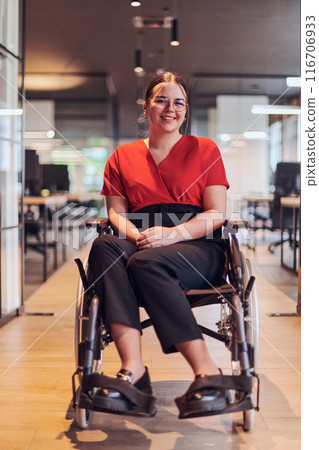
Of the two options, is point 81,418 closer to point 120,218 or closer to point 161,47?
point 120,218

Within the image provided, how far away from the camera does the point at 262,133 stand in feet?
29.4

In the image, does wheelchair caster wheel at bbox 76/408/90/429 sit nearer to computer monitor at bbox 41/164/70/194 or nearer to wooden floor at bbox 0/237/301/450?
wooden floor at bbox 0/237/301/450

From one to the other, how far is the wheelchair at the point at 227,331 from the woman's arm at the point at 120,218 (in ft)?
0.17

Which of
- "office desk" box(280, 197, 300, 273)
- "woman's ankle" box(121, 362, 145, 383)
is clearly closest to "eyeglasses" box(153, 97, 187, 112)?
"woman's ankle" box(121, 362, 145, 383)

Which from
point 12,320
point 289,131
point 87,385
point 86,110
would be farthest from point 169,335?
point 289,131

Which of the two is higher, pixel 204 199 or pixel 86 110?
pixel 86 110

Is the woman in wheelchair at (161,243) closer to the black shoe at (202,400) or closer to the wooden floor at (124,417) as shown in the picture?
the black shoe at (202,400)

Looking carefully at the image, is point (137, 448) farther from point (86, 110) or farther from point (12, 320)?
point (86, 110)

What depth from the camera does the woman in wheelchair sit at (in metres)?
1.34

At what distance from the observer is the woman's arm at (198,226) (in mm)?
1572

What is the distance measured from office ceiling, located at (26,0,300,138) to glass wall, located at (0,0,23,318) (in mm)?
2686

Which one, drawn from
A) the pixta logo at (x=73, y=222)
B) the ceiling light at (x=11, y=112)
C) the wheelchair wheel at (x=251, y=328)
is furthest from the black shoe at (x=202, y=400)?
the pixta logo at (x=73, y=222)
